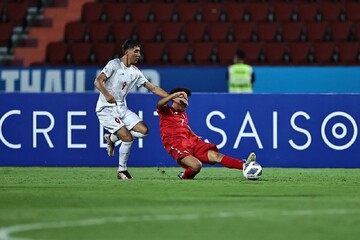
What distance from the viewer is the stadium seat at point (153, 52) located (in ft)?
71.3

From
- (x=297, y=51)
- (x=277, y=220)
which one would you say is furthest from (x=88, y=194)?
(x=297, y=51)

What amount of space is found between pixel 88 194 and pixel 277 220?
291cm

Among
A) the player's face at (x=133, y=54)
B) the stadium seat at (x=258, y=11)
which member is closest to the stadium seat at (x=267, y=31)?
the stadium seat at (x=258, y=11)

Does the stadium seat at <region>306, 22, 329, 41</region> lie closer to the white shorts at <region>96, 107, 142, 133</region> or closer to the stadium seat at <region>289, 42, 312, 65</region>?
the stadium seat at <region>289, 42, 312, 65</region>

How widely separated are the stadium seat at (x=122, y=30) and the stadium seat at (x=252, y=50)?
2410mm

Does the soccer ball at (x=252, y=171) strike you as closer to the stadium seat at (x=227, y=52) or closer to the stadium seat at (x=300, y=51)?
the stadium seat at (x=227, y=52)

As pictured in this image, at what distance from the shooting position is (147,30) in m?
22.4

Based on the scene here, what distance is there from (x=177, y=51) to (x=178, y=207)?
13.2 m

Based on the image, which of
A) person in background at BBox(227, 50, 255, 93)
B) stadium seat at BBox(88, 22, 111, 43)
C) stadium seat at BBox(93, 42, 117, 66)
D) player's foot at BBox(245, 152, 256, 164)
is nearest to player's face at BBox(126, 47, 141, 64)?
player's foot at BBox(245, 152, 256, 164)

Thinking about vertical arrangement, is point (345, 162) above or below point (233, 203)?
below

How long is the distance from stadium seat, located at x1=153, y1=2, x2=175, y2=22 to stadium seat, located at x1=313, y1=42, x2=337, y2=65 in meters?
3.24

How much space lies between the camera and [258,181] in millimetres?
12531

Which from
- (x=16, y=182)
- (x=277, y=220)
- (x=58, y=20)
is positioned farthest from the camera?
(x=58, y=20)

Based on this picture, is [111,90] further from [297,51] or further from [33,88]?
[297,51]
